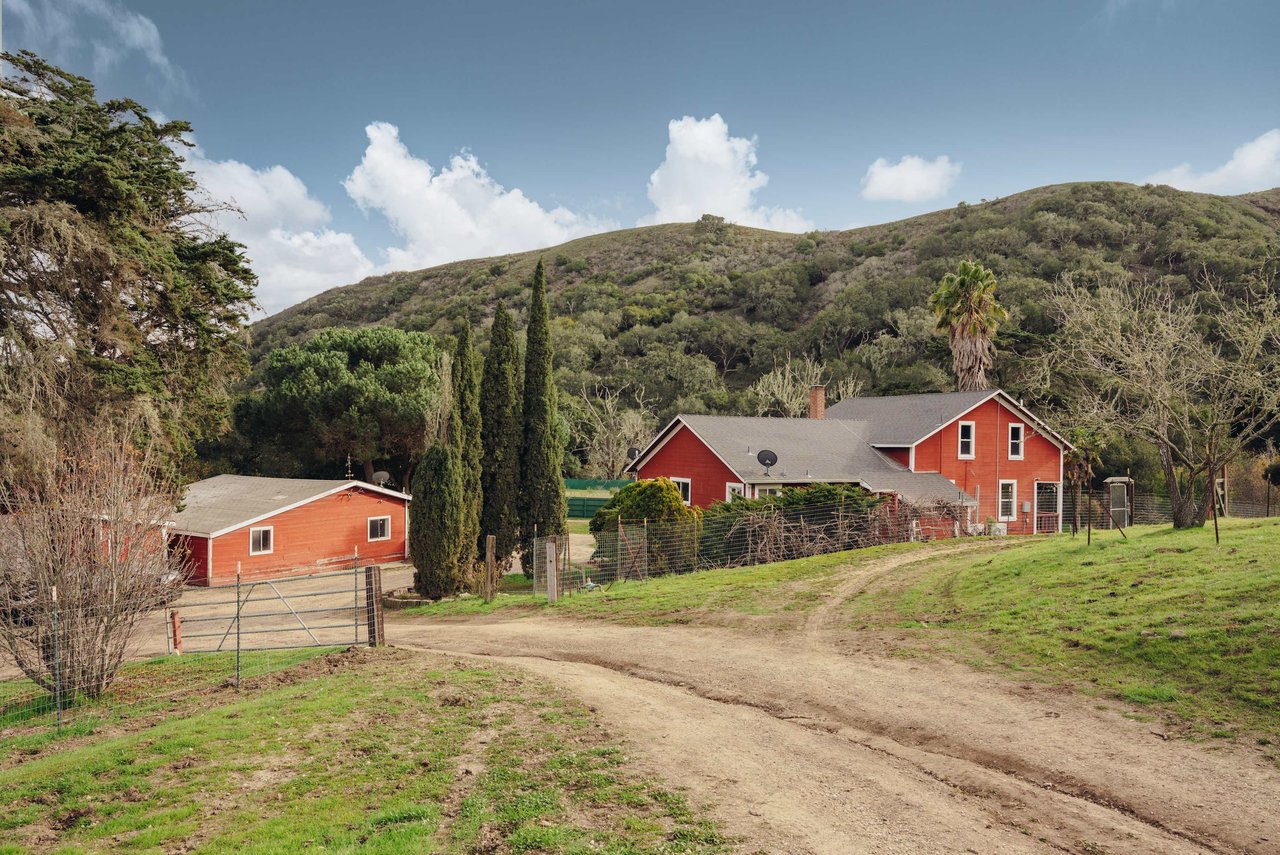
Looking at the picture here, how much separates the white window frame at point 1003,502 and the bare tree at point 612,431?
2902 centimetres

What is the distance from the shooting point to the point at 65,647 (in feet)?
41.4

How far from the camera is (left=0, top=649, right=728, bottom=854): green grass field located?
22.0ft

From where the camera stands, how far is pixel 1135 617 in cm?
1250

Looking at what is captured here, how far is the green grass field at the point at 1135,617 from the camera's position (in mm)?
10000

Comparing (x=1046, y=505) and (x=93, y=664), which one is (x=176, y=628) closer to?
(x=93, y=664)

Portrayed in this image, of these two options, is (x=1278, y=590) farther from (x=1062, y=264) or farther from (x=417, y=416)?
(x=1062, y=264)

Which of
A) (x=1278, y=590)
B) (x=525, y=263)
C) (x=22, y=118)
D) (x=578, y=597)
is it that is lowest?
(x=578, y=597)

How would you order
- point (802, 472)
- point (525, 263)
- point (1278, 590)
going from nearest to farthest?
point (1278, 590)
point (802, 472)
point (525, 263)

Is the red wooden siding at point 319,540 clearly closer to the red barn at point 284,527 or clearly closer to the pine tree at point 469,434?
the red barn at point 284,527

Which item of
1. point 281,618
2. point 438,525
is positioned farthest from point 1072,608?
point 281,618

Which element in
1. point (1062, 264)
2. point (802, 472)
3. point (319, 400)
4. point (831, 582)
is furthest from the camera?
point (1062, 264)

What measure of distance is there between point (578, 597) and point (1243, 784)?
15574 mm

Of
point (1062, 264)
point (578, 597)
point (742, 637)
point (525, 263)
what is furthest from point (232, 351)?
point (525, 263)

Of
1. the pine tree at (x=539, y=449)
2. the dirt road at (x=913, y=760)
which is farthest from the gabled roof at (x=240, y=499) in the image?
the dirt road at (x=913, y=760)
